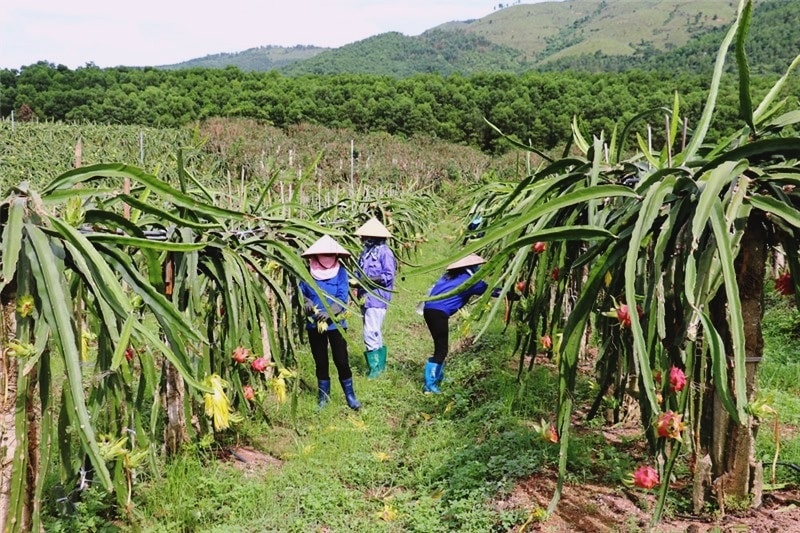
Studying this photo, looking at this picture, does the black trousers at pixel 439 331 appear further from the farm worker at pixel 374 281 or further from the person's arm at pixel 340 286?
the person's arm at pixel 340 286

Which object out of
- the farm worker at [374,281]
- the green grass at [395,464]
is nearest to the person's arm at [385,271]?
the farm worker at [374,281]

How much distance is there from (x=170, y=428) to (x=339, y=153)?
2228 centimetres

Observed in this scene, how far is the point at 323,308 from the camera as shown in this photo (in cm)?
421

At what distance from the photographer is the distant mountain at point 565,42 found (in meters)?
76.2

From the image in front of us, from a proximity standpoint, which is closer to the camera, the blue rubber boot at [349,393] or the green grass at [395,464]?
the green grass at [395,464]

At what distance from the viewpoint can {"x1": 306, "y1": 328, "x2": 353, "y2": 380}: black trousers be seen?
4.36 m

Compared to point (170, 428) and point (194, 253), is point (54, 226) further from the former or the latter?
point (170, 428)

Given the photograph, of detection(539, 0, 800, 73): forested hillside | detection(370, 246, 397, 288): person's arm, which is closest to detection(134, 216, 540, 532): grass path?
detection(370, 246, 397, 288): person's arm

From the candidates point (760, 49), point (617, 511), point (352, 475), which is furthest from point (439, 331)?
point (760, 49)

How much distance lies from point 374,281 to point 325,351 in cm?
101

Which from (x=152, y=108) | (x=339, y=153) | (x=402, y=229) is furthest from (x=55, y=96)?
(x=402, y=229)

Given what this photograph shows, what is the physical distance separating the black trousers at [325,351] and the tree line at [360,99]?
31293 mm

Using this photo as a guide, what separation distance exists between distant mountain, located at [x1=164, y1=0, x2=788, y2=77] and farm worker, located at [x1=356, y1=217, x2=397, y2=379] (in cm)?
6623

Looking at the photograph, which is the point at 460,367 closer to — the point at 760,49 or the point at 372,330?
the point at 372,330
